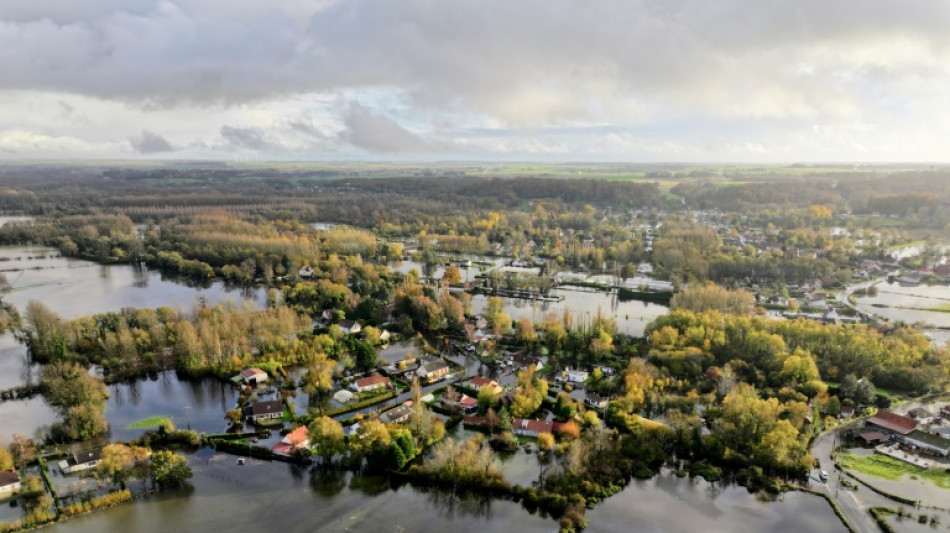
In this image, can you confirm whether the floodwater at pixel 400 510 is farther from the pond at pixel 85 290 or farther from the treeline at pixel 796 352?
the pond at pixel 85 290

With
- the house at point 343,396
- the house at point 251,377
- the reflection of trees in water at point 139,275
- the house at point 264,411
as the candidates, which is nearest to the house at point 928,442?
the house at point 343,396

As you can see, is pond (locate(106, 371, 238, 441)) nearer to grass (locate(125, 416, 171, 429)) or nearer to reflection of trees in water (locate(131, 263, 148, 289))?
grass (locate(125, 416, 171, 429))

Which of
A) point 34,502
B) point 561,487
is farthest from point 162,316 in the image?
point 561,487

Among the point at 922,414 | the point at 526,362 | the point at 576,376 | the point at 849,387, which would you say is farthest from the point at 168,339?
the point at 922,414

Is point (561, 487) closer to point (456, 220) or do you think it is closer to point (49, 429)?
point (49, 429)

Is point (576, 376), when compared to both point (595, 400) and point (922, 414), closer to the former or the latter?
point (595, 400)
